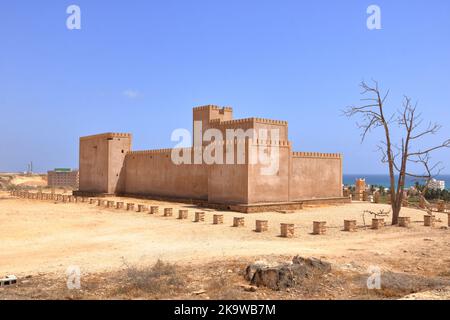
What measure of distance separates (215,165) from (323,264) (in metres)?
14.9

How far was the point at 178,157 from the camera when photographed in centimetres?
2806

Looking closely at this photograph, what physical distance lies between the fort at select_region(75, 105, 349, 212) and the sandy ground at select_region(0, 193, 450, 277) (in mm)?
2287

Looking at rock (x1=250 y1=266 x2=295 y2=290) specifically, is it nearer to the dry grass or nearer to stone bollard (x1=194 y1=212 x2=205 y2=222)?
the dry grass

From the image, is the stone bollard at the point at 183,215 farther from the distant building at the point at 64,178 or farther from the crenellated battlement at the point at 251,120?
the distant building at the point at 64,178

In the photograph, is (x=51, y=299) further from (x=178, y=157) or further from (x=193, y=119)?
(x=193, y=119)

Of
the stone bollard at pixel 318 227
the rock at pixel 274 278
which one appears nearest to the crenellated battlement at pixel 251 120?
the stone bollard at pixel 318 227

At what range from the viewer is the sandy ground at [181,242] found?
1053 centimetres

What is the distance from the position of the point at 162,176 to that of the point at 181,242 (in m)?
16.5

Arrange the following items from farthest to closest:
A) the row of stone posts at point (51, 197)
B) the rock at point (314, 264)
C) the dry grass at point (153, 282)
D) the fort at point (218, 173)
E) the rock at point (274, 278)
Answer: the row of stone posts at point (51, 197) < the fort at point (218, 173) < the rock at point (314, 264) < the rock at point (274, 278) < the dry grass at point (153, 282)

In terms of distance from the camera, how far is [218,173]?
2319cm

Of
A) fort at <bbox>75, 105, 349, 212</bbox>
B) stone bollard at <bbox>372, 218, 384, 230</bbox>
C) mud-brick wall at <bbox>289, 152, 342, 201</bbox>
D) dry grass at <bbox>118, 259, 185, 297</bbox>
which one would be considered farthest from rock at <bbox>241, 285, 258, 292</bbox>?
mud-brick wall at <bbox>289, 152, 342, 201</bbox>

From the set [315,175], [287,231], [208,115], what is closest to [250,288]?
[287,231]

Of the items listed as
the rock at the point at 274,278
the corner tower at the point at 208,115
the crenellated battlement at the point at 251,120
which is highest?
the corner tower at the point at 208,115
